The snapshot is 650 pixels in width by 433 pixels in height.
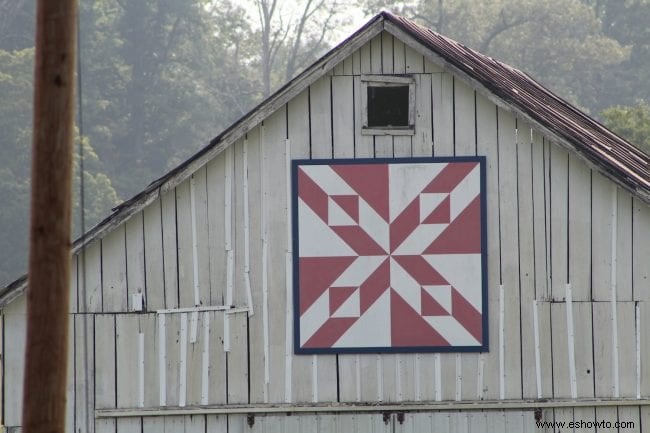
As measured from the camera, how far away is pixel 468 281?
60.4 ft

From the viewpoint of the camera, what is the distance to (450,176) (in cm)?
1844

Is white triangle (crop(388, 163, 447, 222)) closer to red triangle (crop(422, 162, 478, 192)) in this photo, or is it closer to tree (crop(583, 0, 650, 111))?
red triangle (crop(422, 162, 478, 192))

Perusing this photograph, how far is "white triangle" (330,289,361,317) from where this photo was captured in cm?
1839

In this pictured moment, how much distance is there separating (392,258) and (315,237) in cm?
106

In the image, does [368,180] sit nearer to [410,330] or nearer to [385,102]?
[385,102]

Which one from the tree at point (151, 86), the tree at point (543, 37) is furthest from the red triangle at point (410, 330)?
the tree at point (543, 37)

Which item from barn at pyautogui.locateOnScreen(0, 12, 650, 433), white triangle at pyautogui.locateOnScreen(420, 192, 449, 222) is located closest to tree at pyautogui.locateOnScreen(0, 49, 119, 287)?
barn at pyautogui.locateOnScreen(0, 12, 650, 433)

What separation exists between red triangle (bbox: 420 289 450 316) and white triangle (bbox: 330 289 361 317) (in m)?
0.85

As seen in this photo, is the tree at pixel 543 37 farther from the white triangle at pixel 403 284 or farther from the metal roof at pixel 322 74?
→ the white triangle at pixel 403 284

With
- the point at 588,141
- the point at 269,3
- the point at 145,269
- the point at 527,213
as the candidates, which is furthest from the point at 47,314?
the point at 269,3

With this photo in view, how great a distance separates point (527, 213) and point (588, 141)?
1.48 metres

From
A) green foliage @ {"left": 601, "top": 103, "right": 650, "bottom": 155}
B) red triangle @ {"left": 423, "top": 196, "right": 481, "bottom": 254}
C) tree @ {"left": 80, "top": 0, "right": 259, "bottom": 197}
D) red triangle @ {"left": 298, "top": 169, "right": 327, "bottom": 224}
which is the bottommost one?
red triangle @ {"left": 423, "top": 196, "right": 481, "bottom": 254}

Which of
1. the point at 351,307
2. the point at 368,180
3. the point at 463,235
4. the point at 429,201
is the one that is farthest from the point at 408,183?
the point at 351,307

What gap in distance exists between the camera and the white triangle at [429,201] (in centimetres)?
1838
